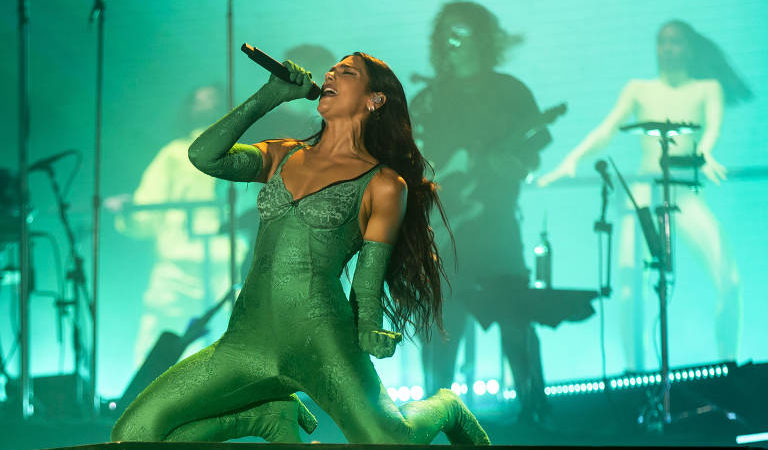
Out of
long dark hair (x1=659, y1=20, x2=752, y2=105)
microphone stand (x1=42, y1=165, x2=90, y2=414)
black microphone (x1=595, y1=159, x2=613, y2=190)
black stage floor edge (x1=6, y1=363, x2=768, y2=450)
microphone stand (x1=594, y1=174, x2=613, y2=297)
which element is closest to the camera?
black stage floor edge (x1=6, y1=363, x2=768, y2=450)

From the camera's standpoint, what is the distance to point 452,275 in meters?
4.80

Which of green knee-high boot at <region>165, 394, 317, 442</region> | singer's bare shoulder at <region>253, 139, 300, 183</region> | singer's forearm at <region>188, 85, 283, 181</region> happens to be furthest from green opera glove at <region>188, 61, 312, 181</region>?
green knee-high boot at <region>165, 394, 317, 442</region>

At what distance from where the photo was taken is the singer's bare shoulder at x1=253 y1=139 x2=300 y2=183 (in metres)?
2.11

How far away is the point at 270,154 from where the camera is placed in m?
2.13

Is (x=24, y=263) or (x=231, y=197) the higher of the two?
(x=231, y=197)

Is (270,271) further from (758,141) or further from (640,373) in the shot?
(758,141)

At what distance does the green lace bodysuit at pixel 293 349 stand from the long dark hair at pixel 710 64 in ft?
11.0

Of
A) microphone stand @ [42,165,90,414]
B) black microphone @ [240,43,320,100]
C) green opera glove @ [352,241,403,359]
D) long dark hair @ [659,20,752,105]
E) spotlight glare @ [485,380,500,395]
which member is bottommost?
spotlight glare @ [485,380,500,395]

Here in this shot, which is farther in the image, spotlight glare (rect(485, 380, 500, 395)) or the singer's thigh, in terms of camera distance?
spotlight glare (rect(485, 380, 500, 395))

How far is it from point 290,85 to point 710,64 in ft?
11.7

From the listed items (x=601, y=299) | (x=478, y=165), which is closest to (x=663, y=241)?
(x=601, y=299)

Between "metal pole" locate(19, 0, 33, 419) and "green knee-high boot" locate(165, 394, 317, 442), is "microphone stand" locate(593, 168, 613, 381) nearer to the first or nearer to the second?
"green knee-high boot" locate(165, 394, 317, 442)

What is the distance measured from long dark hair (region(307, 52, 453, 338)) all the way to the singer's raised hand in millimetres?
231

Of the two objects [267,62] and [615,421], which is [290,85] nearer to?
[267,62]
